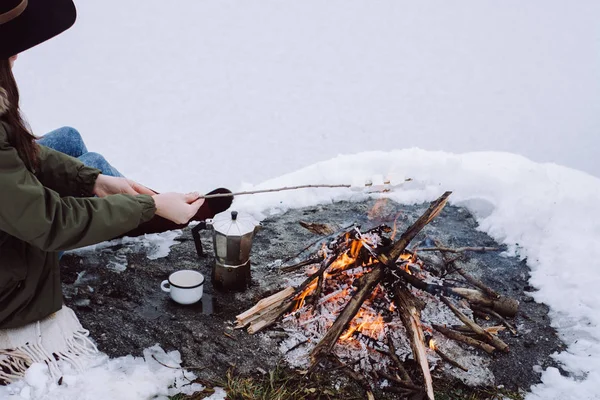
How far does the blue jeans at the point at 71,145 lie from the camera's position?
408 cm

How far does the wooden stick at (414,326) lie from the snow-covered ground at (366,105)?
73 centimetres

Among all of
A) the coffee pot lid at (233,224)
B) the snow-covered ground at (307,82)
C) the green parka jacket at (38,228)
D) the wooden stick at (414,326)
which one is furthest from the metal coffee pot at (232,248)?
the snow-covered ground at (307,82)

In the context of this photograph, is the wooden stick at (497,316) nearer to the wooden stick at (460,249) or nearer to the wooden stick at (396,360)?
the wooden stick at (460,249)

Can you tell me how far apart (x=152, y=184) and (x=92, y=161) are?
192cm

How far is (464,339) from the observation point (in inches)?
129

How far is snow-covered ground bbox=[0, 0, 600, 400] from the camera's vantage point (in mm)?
4680

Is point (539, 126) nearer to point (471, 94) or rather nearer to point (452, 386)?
point (471, 94)

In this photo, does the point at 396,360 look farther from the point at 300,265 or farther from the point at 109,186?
the point at 109,186

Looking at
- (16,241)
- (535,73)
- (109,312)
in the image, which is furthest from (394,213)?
(535,73)

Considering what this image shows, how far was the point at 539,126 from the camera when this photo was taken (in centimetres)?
970

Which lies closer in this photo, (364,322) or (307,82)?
(364,322)

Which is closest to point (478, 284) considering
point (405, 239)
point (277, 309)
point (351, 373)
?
point (405, 239)

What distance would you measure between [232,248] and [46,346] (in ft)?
4.27

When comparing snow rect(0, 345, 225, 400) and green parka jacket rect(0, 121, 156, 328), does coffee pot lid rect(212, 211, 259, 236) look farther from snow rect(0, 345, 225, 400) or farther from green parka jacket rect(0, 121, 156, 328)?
snow rect(0, 345, 225, 400)
